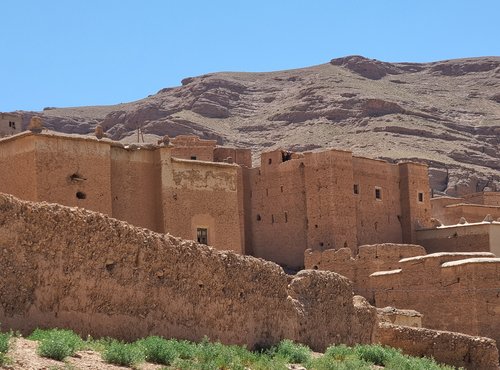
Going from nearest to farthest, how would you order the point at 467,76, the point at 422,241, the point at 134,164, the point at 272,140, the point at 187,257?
the point at 187,257
the point at 134,164
the point at 422,241
the point at 272,140
the point at 467,76

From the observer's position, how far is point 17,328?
408 inches

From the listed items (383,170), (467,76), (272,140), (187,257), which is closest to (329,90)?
(272,140)

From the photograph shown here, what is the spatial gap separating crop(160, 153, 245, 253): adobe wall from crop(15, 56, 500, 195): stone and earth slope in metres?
42.0

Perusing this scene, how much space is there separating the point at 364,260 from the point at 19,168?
15012 millimetres

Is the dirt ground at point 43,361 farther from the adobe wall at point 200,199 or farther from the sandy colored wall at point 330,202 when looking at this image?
the sandy colored wall at point 330,202

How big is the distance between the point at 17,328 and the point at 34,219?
1.24 m

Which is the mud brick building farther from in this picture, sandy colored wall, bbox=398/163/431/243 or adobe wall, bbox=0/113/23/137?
adobe wall, bbox=0/113/23/137

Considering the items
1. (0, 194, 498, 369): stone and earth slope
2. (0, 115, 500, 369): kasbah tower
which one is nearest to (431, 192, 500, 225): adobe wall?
(0, 115, 500, 369): kasbah tower

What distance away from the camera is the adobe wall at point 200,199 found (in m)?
21.6

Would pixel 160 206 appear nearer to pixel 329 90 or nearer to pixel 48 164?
pixel 48 164

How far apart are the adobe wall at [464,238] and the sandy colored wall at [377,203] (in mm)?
1488

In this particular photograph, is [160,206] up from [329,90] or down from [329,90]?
down

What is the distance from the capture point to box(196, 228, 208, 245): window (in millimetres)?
22087

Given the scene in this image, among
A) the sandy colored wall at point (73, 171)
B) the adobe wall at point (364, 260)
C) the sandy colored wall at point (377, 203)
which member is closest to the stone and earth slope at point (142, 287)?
the sandy colored wall at point (73, 171)
